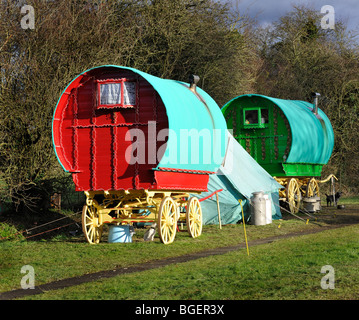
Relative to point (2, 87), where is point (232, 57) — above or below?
above

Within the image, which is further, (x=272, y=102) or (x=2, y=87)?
(x=272, y=102)

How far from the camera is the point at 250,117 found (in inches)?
914

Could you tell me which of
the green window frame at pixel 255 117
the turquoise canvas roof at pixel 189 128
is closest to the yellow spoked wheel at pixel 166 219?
the turquoise canvas roof at pixel 189 128

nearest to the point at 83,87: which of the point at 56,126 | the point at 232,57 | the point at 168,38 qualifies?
the point at 56,126

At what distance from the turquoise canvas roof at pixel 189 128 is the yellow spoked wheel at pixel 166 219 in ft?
2.98

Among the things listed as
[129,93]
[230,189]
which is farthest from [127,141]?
[230,189]

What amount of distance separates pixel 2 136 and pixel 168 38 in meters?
11.3

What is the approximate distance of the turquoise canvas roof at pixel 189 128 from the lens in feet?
45.1

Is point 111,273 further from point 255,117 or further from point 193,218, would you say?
point 255,117

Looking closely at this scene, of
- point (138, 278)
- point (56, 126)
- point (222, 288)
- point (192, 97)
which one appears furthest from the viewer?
point (192, 97)

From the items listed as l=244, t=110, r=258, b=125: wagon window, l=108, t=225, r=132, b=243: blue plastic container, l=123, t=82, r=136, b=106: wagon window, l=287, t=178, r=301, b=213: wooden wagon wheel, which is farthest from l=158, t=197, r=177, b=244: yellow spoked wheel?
l=244, t=110, r=258, b=125: wagon window

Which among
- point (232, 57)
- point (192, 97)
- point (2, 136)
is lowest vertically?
point (2, 136)

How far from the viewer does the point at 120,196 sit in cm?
1489
